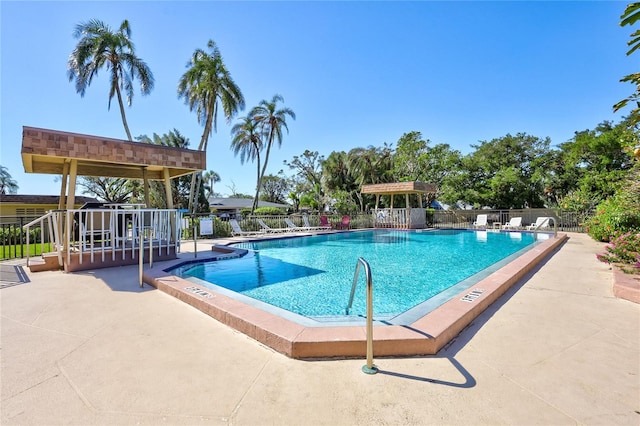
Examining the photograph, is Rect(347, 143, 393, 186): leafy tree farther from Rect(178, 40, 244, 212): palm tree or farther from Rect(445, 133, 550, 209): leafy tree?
Rect(178, 40, 244, 212): palm tree

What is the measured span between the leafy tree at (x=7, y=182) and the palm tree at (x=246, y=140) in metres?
48.2

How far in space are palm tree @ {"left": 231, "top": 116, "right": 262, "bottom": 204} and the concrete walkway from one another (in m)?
23.0

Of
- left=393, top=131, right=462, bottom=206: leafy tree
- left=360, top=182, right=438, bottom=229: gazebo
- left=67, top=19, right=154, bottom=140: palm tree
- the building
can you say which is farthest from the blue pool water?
the building

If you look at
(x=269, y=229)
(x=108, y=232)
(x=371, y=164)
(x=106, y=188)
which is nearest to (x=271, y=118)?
(x=371, y=164)

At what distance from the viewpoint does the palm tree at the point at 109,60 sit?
16766 millimetres

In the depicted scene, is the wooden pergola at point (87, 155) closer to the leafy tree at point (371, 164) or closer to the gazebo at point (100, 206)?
the gazebo at point (100, 206)

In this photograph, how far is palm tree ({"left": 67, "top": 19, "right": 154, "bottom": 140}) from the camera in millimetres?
16766

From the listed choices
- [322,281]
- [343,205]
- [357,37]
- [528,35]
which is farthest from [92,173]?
[528,35]

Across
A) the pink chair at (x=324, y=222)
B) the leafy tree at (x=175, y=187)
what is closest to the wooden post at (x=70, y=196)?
the pink chair at (x=324, y=222)

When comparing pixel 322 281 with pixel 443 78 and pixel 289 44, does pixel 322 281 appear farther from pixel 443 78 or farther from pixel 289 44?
pixel 443 78

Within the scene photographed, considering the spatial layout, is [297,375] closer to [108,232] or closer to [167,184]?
[108,232]

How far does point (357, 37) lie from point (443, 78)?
7.48 metres

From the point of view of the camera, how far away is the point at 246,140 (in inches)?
998

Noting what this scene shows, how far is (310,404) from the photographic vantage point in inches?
76.3
